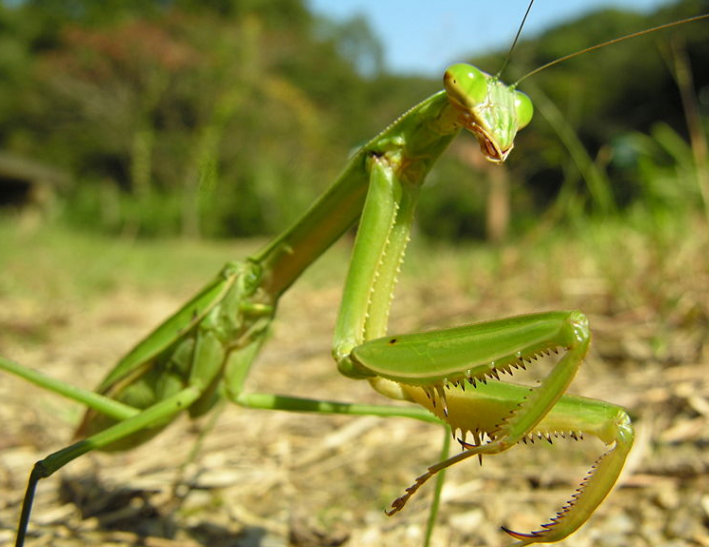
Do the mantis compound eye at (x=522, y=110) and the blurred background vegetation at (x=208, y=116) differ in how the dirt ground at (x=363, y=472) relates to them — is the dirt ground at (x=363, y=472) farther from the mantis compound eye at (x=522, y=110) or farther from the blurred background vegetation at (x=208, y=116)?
the blurred background vegetation at (x=208, y=116)

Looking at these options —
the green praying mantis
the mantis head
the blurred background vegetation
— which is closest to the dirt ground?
the green praying mantis

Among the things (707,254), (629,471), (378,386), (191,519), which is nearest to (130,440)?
(191,519)

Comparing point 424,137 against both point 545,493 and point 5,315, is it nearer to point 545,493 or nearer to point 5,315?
point 545,493

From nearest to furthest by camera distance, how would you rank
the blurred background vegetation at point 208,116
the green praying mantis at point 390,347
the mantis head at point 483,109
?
the green praying mantis at point 390,347 → the mantis head at point 483,109 → the blurred background vegetation at point 208,116

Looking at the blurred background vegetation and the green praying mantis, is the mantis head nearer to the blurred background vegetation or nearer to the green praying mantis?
the green praying mantis

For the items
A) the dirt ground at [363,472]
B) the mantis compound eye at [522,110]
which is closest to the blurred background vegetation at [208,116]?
the dirt ground at [363,472]

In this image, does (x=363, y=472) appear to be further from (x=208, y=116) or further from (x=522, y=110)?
(x=208, y=116)

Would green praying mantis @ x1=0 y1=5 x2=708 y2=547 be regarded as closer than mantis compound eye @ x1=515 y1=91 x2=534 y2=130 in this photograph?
Yes
